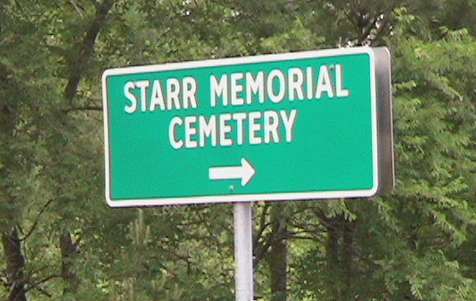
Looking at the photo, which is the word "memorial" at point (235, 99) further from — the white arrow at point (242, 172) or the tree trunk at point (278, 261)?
the tree trunk at point (278, 261)

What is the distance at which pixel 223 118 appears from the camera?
2.37 metres

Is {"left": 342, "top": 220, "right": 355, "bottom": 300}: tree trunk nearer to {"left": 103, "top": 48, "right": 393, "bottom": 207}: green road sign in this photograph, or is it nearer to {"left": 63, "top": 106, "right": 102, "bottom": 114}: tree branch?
{"left": 63, "top": 106, "right": 102, "bottom": 114}: tree branch

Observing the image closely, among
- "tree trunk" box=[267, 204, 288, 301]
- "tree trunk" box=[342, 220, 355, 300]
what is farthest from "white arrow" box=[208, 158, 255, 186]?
"tree trunk" box=[267, 204, 288, 301]

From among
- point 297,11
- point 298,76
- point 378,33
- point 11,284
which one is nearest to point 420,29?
point 378,33

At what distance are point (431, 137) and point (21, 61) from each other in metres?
2.91

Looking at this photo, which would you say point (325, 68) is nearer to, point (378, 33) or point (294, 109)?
point (294, 109)

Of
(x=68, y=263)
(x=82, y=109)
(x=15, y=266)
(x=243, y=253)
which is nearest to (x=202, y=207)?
(x=68, y=263)

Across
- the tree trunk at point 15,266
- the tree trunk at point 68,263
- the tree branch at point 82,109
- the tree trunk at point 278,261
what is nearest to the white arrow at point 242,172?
the tree trunk at point 68,263

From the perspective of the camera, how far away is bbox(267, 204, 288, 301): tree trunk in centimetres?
933

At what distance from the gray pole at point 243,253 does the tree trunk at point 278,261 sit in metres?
6.54

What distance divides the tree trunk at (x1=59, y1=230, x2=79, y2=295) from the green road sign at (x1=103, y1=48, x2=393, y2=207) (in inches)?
167

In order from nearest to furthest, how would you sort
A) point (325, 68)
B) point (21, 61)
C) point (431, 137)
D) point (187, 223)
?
A: point (325, 68) < point (21, 61) < point (431, 137) < point (187, 223)

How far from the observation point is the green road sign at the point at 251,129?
7.43 feet

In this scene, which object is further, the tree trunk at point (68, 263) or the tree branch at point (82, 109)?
the tree branch at point (82, 109)
